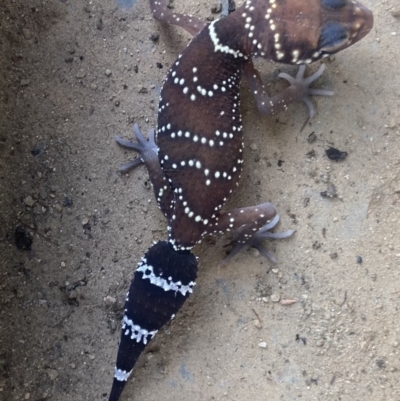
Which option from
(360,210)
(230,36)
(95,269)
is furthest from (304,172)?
(95,269)

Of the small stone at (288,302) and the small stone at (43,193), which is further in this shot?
the small stone at (43,193)

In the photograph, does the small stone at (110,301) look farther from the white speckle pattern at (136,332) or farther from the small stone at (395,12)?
the small stone at (395,12)

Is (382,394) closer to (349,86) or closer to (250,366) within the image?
(250,366)

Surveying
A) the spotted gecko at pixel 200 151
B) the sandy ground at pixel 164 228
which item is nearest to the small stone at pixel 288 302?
the sandy ground at pixel 164 228

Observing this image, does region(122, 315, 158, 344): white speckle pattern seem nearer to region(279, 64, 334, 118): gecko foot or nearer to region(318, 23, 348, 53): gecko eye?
region(279, 64, 334, 118): gecko foot

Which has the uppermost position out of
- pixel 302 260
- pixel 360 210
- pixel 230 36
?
pixel 230 36

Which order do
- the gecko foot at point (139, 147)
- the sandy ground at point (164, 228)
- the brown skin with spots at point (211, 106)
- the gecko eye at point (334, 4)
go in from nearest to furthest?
the gecko eye at point (334, 4) → the brown skin with spots at point (211, 106) → the sandy ground at point (164, 228) → the gecko foot at point (139, 147)

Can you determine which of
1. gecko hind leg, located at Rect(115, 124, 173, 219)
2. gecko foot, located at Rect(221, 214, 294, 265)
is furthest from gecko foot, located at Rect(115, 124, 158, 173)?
gecko foot, located at Rect(221, 214, 294, 265)
